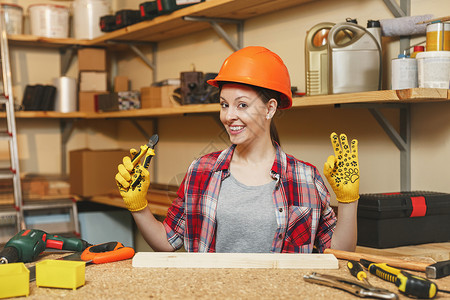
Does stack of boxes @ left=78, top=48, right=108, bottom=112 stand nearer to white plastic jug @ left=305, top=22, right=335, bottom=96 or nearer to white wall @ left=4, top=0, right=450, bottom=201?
white wall @ left=4, top=0, right=450, bottom=201

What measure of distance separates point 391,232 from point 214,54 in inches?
68.2

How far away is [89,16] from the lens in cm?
388

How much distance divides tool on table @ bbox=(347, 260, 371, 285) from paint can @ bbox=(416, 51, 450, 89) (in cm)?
86

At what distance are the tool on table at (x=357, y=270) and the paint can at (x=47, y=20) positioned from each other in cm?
319

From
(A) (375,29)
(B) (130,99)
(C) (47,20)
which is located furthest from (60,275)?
(C) (47,20)

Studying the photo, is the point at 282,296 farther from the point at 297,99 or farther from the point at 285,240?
the point at 297,99

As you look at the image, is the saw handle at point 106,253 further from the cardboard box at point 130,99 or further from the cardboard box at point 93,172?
the cardboard box at point 93,172

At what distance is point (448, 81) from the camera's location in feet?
5.95

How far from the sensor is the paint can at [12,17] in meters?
3.69

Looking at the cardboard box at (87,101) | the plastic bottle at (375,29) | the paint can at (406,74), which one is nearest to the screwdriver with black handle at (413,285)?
the paint can at (406,74)

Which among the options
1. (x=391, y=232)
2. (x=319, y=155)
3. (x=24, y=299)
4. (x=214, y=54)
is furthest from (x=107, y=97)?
(x=24, y=299)

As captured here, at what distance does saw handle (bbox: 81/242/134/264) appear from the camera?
51.0 inches

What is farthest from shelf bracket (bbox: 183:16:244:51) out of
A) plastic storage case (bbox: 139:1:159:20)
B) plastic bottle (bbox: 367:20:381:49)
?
plastic bottle (bbox: 367:20:381:49)

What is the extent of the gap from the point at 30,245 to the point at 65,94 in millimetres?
2642
